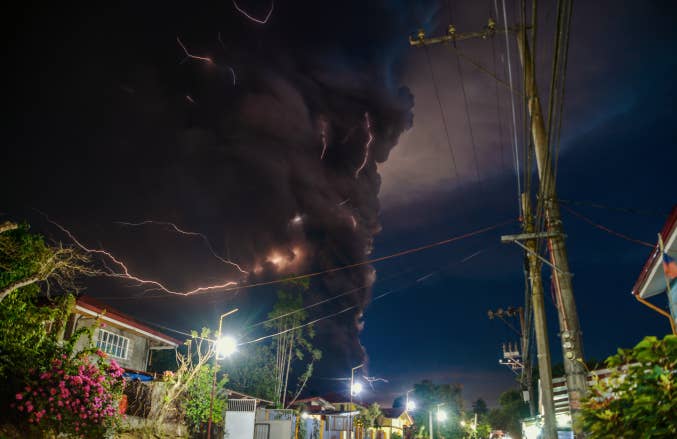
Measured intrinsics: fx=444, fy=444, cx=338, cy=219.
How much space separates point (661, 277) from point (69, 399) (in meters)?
15.6

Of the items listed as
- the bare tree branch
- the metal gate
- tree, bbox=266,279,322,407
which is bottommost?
the metal gate

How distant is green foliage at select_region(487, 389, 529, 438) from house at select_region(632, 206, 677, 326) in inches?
2354

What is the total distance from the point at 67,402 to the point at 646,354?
14.0 meters

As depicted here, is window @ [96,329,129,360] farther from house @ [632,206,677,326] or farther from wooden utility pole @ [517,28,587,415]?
house @ [632,206,677,326]

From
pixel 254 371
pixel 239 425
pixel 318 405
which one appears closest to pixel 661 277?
pixel 239 425

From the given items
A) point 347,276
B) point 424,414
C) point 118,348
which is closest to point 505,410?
point 424,414

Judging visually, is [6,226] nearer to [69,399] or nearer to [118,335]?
[69,399]

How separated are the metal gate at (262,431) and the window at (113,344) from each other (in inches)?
327

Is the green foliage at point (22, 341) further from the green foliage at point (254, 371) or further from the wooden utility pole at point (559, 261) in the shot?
the green foliage at point (254, 371)

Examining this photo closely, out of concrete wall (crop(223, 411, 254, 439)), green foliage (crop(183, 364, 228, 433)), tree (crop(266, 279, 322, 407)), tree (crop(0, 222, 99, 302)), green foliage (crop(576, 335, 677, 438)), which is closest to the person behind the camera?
green foliage (crop(576, 335, 677, 438))

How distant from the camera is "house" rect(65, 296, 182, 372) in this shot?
20.0 metres

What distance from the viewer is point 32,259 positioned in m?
15.0

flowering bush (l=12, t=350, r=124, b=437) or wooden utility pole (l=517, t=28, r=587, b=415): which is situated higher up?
wooden utility pole (l=517, t=28, r=587, b=415)

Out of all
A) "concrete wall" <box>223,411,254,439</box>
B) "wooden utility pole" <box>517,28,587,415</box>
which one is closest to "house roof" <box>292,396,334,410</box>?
"concrete wall" <box>223,411,254,439</box>
